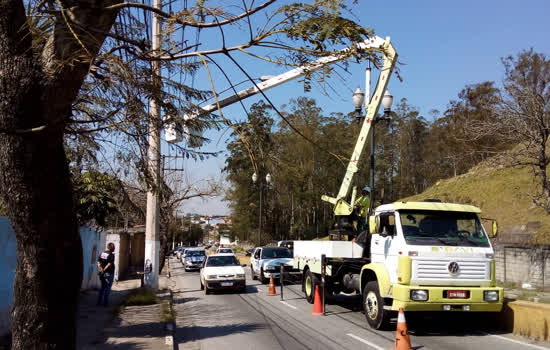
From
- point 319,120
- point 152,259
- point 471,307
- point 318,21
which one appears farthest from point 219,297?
point 319,120

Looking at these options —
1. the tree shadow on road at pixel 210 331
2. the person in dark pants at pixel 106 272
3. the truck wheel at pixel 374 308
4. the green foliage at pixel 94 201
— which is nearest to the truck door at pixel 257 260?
the green foliage at pixel 94 201

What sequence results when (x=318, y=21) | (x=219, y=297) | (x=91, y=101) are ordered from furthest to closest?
(x=219, y=297)
(x=91, y=101)
(x=318, y=21)

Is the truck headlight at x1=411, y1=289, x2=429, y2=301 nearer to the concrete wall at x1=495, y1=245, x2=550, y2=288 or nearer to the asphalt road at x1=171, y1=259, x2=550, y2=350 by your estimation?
the asphalt road at x1=171, y1=259, x2=550, y2=350

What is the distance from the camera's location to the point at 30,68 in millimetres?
4797

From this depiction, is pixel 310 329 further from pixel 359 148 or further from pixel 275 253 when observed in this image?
pixel 275 253

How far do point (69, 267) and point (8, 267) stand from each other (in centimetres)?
517

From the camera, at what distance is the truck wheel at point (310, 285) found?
564 inches

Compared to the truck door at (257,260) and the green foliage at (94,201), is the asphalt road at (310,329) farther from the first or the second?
the truck door at (257,260)

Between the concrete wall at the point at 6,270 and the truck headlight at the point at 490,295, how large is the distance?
337 inches

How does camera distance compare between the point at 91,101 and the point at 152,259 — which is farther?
the point at 152,259

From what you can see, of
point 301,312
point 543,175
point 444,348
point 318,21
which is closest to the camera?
point 318,21

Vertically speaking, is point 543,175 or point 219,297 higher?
point 543,175

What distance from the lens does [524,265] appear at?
61.1 ft

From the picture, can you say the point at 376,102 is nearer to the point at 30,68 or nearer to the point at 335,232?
the point at 335,232
